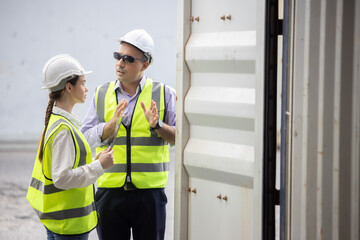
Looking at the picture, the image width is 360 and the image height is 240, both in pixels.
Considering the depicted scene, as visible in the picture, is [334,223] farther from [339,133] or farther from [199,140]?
[199,140]

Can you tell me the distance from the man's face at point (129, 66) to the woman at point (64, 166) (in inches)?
17.5

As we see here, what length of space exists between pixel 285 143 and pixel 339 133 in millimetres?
339

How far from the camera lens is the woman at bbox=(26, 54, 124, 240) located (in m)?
3.07

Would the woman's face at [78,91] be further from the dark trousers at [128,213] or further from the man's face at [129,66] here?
the dark trousers at [128,213]

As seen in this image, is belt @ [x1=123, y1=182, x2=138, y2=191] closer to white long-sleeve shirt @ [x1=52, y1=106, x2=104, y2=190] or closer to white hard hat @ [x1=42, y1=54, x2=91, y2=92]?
white long-sleeve shirt @ [x1=52, y1=106, x2=104, y2=190]

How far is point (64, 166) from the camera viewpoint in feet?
9.96

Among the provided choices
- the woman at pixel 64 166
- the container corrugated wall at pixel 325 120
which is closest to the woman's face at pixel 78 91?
the woman at pixel 64 166

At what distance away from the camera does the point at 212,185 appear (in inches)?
125

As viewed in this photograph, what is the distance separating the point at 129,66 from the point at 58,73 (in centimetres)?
61

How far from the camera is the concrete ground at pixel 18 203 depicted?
19.0ft

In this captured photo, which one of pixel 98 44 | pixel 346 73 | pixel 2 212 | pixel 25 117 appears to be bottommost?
pixel 2 212

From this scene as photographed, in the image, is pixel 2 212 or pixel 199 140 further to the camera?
pixel 2 212

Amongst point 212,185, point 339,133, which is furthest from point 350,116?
point 212,185

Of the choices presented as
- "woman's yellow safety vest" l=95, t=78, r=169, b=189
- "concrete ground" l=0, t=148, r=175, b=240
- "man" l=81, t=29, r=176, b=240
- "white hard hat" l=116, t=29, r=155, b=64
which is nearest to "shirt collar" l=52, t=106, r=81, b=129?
"man" l=81, t=29, r=176, b=240
